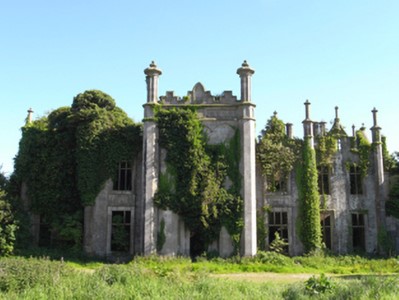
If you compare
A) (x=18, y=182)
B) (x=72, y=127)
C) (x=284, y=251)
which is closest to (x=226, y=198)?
(x=284, y=251)

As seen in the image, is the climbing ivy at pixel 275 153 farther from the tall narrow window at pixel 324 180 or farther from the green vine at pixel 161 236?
the green vine at pixel 161 236

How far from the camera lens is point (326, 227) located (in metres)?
26.4

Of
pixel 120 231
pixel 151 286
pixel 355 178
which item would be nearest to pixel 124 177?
pixel 120 231

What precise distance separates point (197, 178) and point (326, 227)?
8.62 m

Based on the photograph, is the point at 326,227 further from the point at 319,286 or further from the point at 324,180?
the point at 319,286

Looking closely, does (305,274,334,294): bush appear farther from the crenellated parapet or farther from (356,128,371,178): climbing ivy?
(356,128,371,178): climbing ivy

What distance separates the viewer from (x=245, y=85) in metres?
24.4

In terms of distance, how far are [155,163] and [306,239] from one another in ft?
30.5

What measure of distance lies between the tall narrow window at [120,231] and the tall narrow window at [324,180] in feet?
36.9

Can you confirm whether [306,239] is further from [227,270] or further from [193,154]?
[193,154]

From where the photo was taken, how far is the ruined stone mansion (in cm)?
2320

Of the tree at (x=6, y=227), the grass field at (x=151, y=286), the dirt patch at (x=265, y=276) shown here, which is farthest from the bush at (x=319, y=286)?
the tree at (x=6, y=227)

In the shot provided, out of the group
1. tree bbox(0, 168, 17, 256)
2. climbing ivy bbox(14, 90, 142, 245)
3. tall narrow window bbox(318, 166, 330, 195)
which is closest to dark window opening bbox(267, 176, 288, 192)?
tall narrow window bbox(318, 166, 330, 195)

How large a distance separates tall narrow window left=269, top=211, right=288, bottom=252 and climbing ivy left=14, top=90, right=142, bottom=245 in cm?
866
